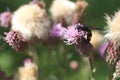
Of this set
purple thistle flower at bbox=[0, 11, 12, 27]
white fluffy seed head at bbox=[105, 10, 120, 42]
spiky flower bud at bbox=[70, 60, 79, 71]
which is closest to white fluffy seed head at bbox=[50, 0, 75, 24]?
purple thistle flower at bbox=[0, 11, 12, 27]

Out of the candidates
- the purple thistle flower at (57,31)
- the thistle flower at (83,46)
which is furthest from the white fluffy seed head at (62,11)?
the thistle flower at (83,46)

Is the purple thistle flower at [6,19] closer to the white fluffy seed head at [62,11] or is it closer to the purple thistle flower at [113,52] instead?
the white fluffy seed head at [62,11]

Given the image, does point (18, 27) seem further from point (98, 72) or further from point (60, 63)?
point (98, 72)

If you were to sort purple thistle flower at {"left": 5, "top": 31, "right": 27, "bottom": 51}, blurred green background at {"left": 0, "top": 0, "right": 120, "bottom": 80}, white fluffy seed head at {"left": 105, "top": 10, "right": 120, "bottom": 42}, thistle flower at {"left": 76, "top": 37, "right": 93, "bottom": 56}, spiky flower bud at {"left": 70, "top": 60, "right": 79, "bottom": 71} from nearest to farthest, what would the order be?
white fluffy seed head at {"left": 105, "top": 10, "right": 120, "bottom": 42} → thistle flower at {"left": 76, "top": 37, "right": 93, "bottom": 56} → purple thistle flower at {"left": 5, "top": 31, "right": 27, "bottom": 51} → blurred green background at {"left": 0, "top": 0, "right": 120, "bottom": 80} → spiky flower bud at {"left": 70, "top": 60, "right": 79, "bottom": 71}

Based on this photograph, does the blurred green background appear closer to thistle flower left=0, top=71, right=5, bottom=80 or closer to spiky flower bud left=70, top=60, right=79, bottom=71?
spiky flower bud left=70, top=60, right=79, bottom=71

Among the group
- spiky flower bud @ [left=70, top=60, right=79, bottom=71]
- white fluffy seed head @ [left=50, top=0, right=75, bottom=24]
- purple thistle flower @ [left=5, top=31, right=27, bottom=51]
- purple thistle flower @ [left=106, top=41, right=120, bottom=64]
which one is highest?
white fluffy seed head @ [left=50, top=0, right=75, bottom=24]

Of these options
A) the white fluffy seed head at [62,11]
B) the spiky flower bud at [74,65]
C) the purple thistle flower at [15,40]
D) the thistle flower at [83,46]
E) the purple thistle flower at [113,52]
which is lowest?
the purple thistle flower at [113,52]
